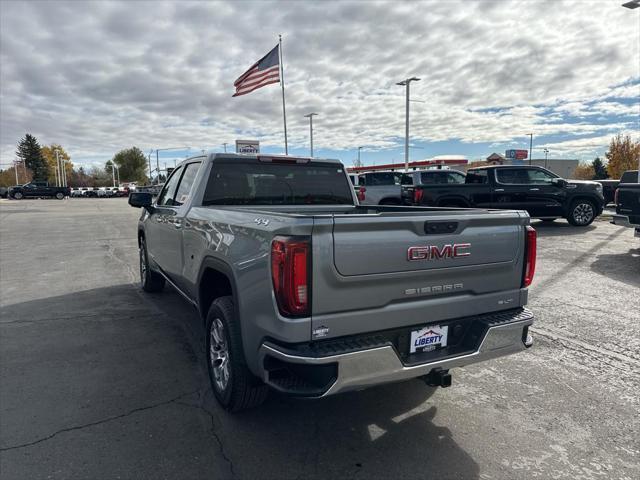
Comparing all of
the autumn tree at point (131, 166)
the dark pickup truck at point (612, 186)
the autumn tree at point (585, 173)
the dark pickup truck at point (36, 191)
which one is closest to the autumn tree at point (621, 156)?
the autumn tree at point (585, 173)

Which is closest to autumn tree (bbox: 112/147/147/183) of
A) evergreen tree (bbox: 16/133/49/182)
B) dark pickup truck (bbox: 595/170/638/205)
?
evergreen tree (bbox: 16/133/49/182)

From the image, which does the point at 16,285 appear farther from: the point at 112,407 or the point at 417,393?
the point at 417,393

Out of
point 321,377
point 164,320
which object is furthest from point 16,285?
point 321,377

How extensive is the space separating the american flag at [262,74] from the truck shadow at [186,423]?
17.6 metres

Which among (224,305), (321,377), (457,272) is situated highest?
(457,272)

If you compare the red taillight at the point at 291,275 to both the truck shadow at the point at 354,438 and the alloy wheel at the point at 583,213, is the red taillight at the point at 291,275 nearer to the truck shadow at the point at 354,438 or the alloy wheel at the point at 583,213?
the truck shadow at the point at 354,438

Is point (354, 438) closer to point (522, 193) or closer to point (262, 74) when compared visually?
point (522, 193)

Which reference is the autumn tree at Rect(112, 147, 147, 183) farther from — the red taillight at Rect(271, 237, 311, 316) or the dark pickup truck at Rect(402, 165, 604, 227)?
the red taillight at Rect(271, 237, 311, 316)

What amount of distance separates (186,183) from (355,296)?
9.61 feet

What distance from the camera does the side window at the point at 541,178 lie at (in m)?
13.8

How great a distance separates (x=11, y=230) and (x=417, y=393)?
16799 millimetres

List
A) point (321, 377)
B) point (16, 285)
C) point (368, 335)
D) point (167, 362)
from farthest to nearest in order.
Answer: point (16, 285) → point (167, 362) → point (368, 335) → point (321, 377)

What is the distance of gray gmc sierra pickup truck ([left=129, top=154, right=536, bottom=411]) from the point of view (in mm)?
2461

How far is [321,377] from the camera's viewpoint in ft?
8.06
